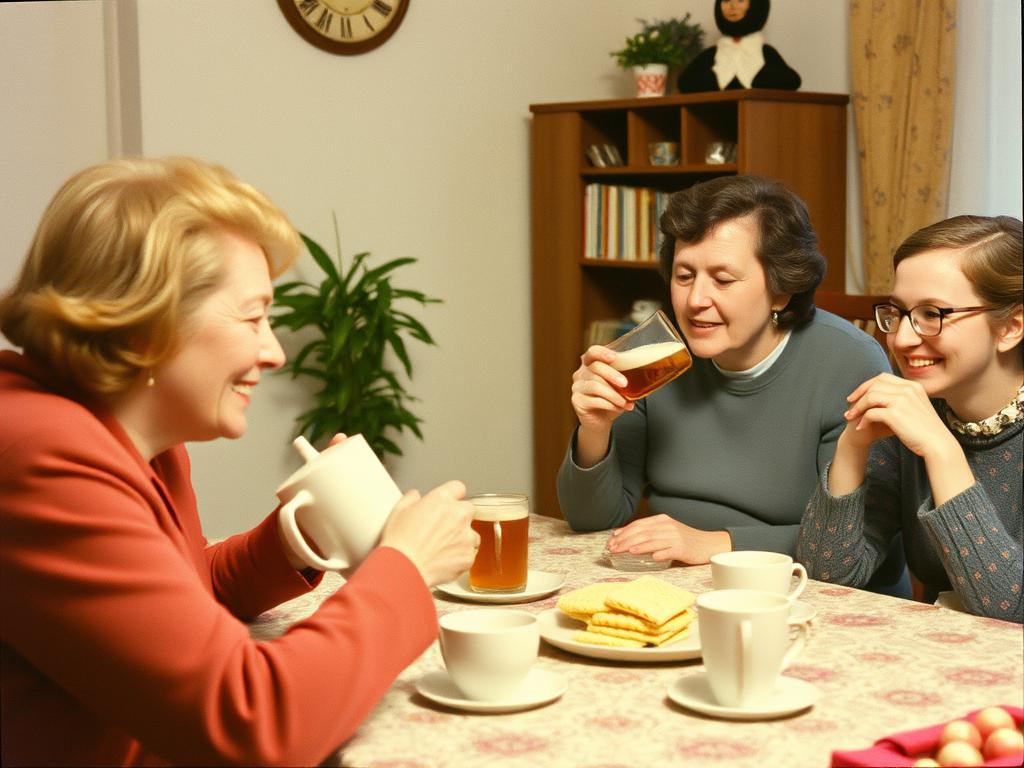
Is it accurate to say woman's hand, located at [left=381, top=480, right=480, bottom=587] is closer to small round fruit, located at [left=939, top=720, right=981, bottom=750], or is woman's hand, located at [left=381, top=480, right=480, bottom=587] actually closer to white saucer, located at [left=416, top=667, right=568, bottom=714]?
white saucer, located at [left=416, top=667, right=568, bottom=714]

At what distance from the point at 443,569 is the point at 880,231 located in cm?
287

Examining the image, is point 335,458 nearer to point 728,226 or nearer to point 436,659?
point 436,659

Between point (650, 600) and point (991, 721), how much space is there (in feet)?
1.27

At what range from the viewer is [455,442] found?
167 inches

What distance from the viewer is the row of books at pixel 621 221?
13.1 feet

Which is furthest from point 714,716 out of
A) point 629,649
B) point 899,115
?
point 899,115

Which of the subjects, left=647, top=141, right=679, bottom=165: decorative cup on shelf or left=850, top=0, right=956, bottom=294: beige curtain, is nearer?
left=850, top=0, right=956, bottom=294: beige curtain

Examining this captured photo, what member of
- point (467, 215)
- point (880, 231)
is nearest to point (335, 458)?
point (880, 231)

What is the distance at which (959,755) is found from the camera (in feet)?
3.05

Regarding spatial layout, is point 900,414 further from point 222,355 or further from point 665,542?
point 222,355

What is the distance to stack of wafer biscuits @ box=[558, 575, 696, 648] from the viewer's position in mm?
1240

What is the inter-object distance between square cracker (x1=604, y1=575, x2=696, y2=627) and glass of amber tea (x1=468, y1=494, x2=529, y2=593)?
201 millimetres

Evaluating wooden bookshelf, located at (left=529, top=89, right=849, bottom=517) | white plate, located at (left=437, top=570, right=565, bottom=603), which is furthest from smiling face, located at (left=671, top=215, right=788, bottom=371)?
wooden bookshelf, located at (left=529, top=89, right=849, bottom=517)

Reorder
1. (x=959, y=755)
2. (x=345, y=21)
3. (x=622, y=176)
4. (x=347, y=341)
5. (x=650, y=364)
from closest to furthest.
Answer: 1. (x=959, y=755)
2. (x=650, y=364)
3. (x=347, y=341)
4. (x=345, y=21)
5. (x=622, y=176)
